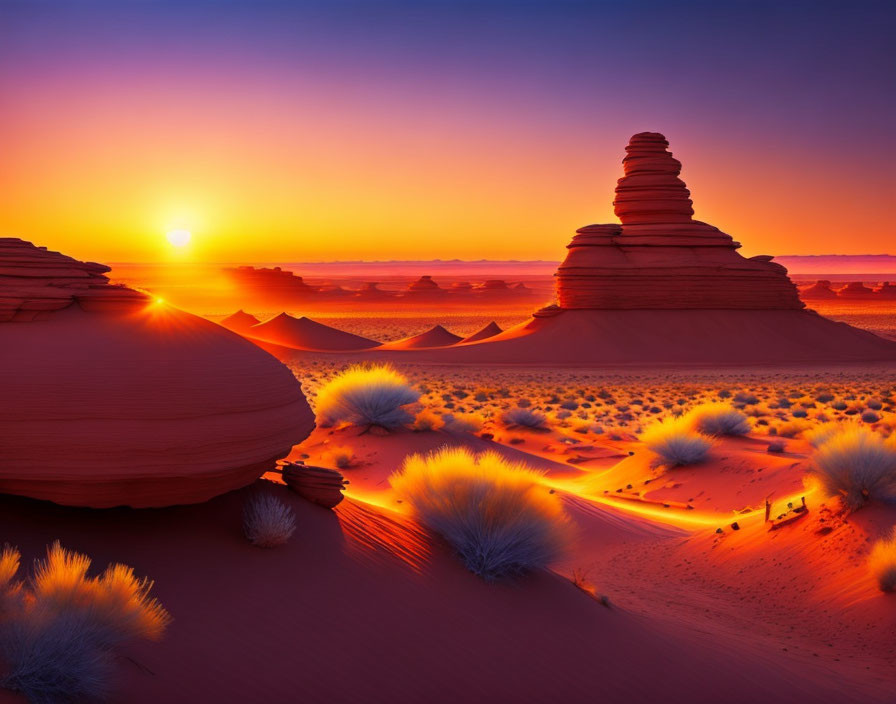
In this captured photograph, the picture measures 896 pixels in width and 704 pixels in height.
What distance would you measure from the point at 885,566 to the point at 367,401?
11625mm

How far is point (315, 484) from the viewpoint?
7.64 m

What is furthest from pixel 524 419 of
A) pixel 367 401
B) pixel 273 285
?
pixel 273 285

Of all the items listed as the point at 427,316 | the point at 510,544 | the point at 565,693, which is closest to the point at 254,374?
the point at 510,544

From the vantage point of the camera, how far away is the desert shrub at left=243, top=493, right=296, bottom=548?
6.34 metres

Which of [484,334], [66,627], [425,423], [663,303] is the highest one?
[663,303]

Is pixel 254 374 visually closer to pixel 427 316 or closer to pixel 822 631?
pixel 822 631

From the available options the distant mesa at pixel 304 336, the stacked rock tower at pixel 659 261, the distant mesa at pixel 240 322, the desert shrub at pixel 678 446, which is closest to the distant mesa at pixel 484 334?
the distant mesa at pixel 304 336

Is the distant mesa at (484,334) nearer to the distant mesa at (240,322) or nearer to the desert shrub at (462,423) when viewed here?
the distant mesa at (240,322)

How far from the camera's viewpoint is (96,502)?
573 centimetres

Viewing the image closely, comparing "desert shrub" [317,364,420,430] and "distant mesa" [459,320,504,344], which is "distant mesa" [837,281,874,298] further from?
"desert shrub" [317,364,420,430]

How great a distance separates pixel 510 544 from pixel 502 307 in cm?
12426

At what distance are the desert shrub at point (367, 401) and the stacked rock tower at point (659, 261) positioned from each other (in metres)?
26.4

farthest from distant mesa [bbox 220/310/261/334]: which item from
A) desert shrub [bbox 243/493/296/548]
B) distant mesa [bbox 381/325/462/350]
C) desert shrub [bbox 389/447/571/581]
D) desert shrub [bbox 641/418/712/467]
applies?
desert shrub [bbox 243/493/296/548]

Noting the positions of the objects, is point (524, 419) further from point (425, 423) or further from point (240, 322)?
point (240, 322)
